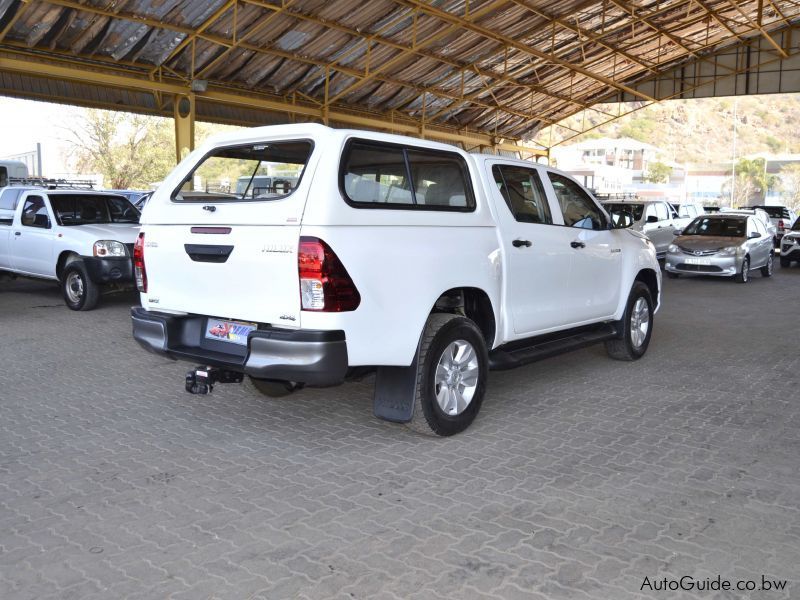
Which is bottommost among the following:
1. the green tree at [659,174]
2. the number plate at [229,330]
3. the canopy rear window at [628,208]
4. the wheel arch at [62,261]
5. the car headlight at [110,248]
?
the number plate at [229,330]

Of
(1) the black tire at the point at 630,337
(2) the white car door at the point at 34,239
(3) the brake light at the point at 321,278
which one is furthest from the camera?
(2) the white car door at the point at 34,239

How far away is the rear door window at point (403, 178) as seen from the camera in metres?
4.60

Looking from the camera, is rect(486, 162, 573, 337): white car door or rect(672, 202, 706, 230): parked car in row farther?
rect(672, 202, 706, 230): parked car in row

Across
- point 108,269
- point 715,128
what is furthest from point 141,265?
point 715,128

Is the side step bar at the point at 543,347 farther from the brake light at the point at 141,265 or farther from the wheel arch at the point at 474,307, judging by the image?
the brake light at the point at 141,265

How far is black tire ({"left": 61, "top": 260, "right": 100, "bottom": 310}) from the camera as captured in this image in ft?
35.4

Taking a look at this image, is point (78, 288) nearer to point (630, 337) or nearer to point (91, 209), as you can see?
point (91, 209)

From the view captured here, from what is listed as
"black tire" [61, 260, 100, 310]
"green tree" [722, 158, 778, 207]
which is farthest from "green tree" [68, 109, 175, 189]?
"green tree" [722, 158, 778, 207]

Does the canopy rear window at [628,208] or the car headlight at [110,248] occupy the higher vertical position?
the canopy rear window at [628,208]

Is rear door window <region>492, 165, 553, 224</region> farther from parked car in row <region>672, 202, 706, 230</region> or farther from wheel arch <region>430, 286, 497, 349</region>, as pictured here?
parked car in row <region>672, 202, 706, 230</region>

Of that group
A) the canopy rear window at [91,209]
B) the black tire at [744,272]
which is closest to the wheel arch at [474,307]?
the canopy rear window at [91,209]

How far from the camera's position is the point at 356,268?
4336mm

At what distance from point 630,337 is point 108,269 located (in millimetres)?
7338

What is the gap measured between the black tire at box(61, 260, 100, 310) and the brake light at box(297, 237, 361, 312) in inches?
298
